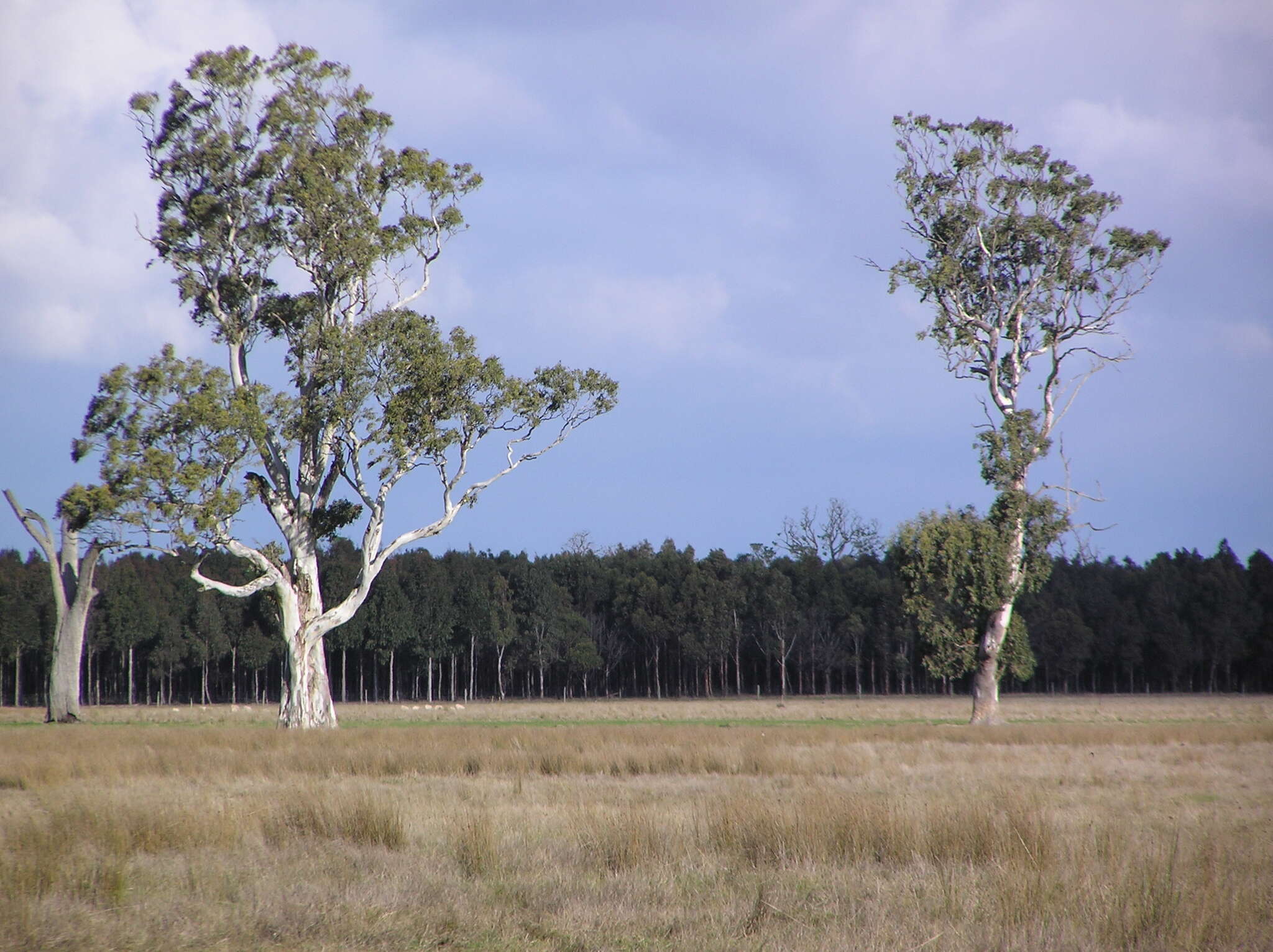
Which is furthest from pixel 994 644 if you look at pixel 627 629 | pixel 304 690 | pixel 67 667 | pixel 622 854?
pixel 627 629

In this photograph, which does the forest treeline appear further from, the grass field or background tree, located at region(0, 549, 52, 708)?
the grass field

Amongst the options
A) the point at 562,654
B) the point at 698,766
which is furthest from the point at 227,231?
the point at 562,654

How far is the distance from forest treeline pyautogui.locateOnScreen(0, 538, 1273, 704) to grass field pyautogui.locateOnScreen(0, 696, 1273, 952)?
67732 mm

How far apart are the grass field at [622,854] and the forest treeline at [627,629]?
67.7m

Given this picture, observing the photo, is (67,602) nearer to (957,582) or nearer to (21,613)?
(957,582)

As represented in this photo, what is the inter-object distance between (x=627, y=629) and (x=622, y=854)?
91355 mm

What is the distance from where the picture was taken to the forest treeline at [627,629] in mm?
82375

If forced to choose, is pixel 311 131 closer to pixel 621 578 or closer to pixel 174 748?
pixel 174 748

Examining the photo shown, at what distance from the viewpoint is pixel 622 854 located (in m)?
9.38

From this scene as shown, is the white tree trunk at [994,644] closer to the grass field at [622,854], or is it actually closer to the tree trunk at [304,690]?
the grass field at [622,854]

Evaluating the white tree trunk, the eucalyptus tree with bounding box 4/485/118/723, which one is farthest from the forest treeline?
the white tree trunk

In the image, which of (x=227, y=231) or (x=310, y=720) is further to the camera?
(x=227, y=231)

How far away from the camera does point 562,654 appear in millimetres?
95125

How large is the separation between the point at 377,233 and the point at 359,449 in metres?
7.58
